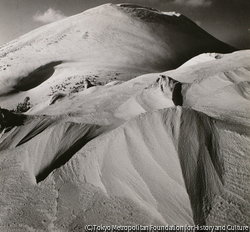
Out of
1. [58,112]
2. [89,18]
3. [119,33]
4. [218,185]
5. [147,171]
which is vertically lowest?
[218,185]

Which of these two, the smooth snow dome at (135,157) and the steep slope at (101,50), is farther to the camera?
the steep slope at (101,50)

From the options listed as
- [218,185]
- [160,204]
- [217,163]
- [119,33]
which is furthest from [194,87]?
[119,33]

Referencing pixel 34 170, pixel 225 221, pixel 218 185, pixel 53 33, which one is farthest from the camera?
pixel 53 33

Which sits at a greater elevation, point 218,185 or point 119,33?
point 119,33

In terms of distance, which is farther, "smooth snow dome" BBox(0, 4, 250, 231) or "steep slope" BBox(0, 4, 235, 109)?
"steep slope" BBox(0, 4, 235, 109)

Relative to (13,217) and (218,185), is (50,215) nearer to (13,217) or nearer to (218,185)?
(13,217)

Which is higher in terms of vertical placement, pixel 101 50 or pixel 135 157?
pixel 101 50

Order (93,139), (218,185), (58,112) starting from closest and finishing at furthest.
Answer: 1. (218,185)
2. (93,139)
3. (58,112)

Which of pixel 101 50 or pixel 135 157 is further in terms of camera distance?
pixel 101 50
